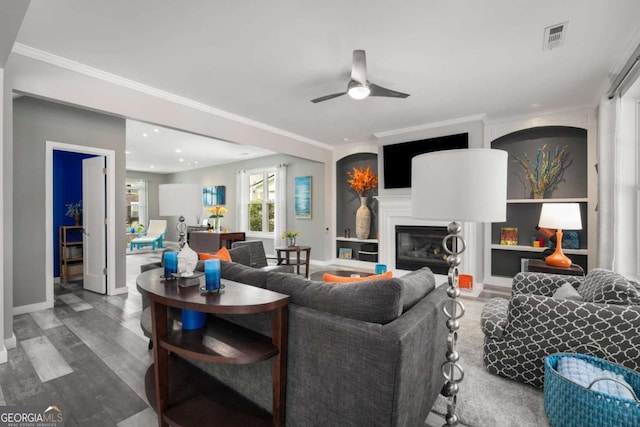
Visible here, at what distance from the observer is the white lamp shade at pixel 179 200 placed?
2.28 meters

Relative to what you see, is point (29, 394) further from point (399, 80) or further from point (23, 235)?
point (399, 80)

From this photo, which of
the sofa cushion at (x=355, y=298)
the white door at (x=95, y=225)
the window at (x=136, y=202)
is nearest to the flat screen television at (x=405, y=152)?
the sofa cushion at (x=355, y=298)

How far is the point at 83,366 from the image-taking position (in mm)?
2266

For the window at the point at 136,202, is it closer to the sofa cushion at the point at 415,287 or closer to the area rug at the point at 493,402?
the sofa cushion at the point at 415,287

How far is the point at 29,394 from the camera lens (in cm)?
192

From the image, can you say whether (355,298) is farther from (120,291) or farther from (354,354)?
(120,291)

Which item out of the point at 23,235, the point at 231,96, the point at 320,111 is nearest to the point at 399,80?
the point at 320,111

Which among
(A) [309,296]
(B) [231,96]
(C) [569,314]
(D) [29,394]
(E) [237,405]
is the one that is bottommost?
(D) [29,394]

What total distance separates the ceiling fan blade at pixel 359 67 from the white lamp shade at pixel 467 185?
1766mm

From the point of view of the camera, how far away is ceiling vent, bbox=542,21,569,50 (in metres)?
2.38

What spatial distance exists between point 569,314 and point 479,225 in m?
2.90

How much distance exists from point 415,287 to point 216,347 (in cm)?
108

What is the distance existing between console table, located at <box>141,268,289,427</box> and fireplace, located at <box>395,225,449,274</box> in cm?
410

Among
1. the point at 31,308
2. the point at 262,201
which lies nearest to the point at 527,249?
the point at 262,201
